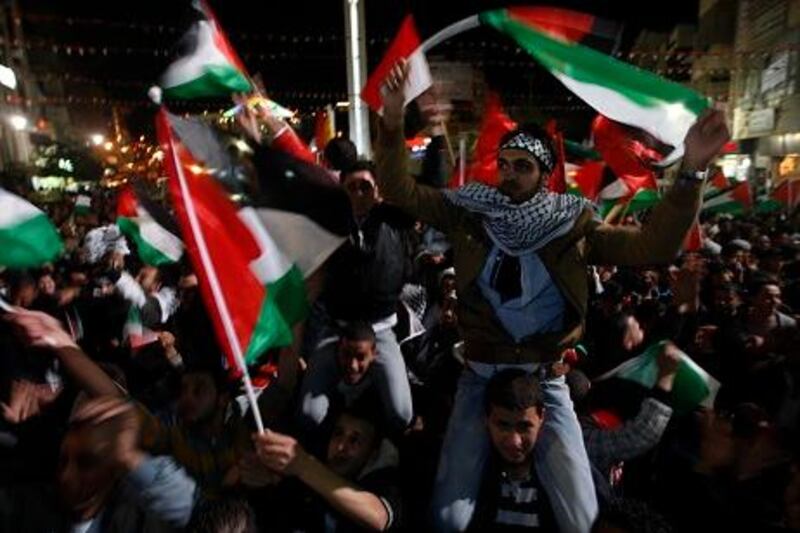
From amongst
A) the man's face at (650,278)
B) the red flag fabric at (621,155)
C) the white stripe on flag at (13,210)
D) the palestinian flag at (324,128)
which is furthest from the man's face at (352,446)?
the palestinian flag at (324,128)

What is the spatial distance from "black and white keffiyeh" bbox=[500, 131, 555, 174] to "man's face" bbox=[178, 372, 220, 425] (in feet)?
6.56

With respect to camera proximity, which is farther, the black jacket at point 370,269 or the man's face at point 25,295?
the man's face at point 25,295

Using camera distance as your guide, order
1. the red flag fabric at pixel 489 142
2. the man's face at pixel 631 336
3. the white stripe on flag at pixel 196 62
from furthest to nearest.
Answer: the red flag fabric at pixel 489 142 < the man's face at pixel 631 336 < the white stripe on flag at pixel 196 62

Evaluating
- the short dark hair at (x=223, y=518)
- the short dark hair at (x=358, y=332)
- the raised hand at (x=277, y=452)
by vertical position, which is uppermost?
the raised hand at (x=277, y=452)

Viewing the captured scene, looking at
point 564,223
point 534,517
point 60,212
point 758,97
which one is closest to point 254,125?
point 564,223

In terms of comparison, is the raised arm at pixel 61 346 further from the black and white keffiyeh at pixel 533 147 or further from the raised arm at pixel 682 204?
the raised arm at pixel 682 204

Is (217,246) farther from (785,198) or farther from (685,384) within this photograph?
(785,198)

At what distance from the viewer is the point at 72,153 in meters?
47.2

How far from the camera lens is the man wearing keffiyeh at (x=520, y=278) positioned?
10.2 ft

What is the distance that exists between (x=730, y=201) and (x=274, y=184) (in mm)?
11055

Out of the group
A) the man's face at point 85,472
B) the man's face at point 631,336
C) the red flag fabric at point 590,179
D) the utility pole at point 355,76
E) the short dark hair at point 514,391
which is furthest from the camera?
the utility pole at point 355,76

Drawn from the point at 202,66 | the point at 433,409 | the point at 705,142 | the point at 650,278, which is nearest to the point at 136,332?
the point at 202,66

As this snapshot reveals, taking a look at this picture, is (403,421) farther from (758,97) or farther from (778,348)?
(758,97)

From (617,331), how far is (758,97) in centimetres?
3174
